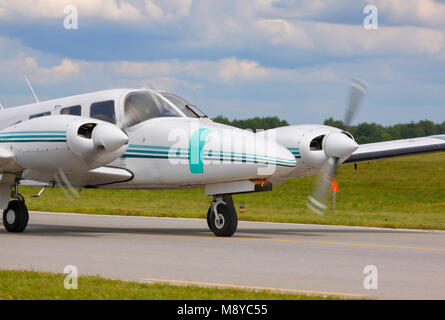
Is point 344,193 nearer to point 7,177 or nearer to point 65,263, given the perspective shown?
point 7,177

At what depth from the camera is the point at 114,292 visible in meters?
8.38

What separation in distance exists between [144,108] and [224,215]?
288 cm

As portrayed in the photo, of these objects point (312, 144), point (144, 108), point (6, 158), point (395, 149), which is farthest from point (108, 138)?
point (395, 149)

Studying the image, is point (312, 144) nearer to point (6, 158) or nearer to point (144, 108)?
point (144, 108)

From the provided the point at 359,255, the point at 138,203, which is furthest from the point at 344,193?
the point at 359,255

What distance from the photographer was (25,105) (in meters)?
18.2

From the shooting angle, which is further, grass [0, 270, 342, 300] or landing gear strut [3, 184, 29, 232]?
landing gear strut [3, 184, 29, 232]

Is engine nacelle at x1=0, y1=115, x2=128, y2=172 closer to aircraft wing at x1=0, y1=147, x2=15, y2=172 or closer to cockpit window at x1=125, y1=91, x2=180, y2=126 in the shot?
aircraft wing at x1=0, y1=147, x2=15, y2=172

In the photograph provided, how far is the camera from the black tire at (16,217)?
1647 centimetres

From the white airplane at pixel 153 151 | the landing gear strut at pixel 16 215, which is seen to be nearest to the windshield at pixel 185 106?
the white airplane at pixel 153 151

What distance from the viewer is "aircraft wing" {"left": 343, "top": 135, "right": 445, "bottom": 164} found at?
720 inches

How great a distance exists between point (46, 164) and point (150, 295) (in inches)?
280

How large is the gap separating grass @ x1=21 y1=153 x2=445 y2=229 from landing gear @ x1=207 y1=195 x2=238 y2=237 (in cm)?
987

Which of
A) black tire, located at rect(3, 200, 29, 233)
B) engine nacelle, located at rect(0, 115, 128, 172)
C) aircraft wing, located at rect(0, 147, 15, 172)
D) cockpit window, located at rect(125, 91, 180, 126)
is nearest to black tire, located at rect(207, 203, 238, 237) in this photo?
cockpit window, located at rect(125, 91, 180, 126)
